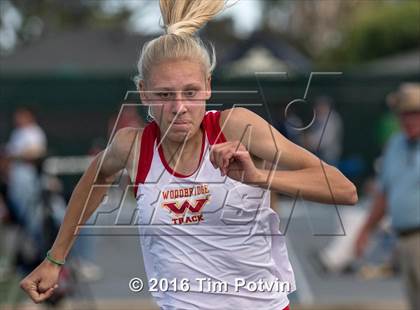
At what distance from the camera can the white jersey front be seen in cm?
385

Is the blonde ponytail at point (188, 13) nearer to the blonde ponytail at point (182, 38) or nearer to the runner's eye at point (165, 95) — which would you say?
the blonde ponytail at point (182, 38)

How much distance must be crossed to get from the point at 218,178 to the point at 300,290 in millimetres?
7514

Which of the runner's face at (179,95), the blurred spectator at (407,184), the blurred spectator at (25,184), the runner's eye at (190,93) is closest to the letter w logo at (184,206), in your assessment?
the runner's face at (179,95)

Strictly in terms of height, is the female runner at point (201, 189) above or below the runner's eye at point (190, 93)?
below

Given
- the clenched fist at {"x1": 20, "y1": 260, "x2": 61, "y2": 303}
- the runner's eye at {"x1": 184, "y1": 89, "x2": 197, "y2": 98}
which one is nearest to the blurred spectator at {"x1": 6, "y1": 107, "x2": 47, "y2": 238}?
the clenched fist at {"x1": 20, "y1": 260, "x2": 61, "y2": 303}

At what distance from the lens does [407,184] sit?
23.2 ft

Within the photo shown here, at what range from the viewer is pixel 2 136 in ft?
67.3

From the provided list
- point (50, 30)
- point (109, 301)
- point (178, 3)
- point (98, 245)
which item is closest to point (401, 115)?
point (178, 3)

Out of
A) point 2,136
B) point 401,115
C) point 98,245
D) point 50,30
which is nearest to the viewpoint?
point 401,115

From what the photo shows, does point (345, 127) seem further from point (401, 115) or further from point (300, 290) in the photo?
point (401, 115)

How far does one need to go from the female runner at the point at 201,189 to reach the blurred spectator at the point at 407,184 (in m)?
3.16

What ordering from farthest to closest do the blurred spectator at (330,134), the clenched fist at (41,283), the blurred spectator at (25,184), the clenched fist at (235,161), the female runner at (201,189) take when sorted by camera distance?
the blurred spectator at (330,134) → the blurred spectator at (25,184) → the clenched fist at (41,283) → the female runner at (201,189) → the clenched fist at (235,161)

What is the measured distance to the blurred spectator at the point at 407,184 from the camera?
23.0 feet

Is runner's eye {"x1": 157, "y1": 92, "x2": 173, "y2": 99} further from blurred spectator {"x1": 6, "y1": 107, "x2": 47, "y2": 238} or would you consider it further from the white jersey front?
blurred spectator {"x1": 6, "y1": 107, "x2": 47, "y2": 238}
